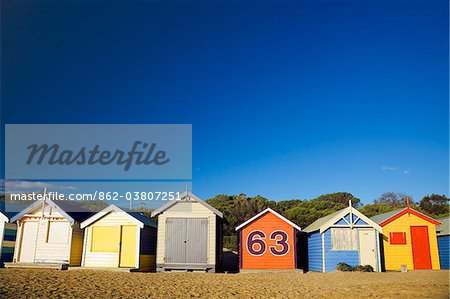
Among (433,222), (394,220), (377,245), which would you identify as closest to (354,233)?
(377,245)

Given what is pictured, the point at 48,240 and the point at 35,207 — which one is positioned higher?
the point at 35,207

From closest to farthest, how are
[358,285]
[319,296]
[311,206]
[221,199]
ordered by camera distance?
[319,296] → [358,285] → [311,206] → [221,199]

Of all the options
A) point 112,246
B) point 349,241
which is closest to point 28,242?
point 112,246

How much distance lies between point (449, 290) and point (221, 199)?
3332 cm

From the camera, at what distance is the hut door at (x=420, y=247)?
19980 millimetres

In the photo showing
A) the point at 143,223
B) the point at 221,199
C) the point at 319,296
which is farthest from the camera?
the point at 221,199

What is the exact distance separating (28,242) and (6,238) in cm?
216

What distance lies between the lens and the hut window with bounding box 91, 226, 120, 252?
744 inches

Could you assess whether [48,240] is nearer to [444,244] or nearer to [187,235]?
[187,235]

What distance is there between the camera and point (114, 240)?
18.9m

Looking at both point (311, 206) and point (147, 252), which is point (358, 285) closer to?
point (147, 252)

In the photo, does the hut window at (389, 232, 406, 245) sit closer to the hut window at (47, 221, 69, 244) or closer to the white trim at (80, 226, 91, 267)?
the white trim at (80, 226, 91, 267)

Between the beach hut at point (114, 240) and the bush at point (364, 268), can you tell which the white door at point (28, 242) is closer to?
the beach hut at point (114, 240)

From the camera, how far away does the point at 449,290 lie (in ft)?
35.6
